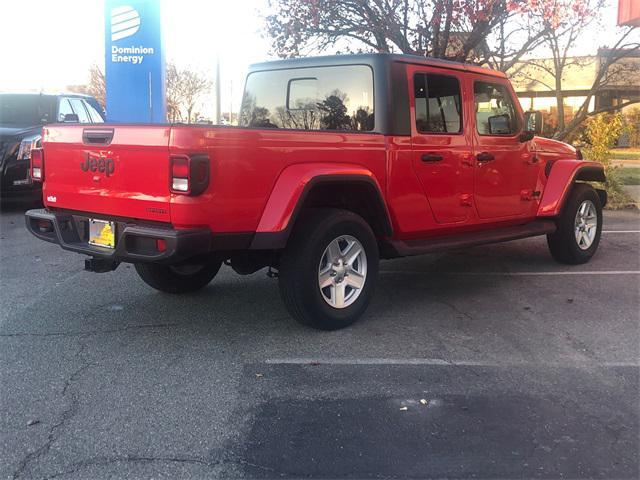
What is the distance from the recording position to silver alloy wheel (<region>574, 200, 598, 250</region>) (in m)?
6.92

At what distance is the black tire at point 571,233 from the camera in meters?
6.68

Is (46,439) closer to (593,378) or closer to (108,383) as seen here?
(108,383)

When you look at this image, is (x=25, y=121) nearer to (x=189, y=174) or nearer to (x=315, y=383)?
(x=189, y=174)

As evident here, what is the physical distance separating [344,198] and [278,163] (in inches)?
33.7

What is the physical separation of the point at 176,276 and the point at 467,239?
2.61 meters

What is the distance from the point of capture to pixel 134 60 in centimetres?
1252

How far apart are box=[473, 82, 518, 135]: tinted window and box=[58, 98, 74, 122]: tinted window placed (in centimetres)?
752

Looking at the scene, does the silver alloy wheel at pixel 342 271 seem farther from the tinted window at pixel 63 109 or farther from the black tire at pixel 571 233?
the tinted window at pixel 63 109

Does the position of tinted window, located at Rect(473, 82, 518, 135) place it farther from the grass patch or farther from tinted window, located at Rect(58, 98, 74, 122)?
the grass patch

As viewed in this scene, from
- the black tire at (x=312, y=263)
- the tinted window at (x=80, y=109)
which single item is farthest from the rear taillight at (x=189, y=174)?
the tinted window at (x=80, y=109)

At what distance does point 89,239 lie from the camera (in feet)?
14.1

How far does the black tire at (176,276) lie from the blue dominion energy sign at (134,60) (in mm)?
7690

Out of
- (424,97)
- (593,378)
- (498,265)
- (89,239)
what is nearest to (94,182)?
(89,239)

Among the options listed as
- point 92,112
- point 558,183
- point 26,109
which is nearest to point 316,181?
point 558,183
